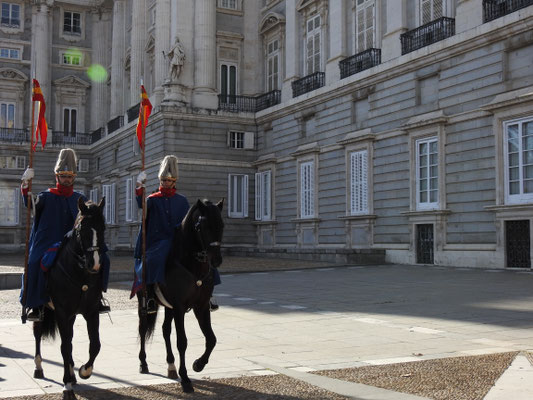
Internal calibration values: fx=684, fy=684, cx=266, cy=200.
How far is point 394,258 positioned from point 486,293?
1072 cm

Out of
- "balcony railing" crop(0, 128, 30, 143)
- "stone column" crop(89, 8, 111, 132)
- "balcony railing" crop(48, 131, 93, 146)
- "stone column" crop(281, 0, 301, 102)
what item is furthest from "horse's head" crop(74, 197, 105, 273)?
"stone column" crop(89, 8, 111, 132)

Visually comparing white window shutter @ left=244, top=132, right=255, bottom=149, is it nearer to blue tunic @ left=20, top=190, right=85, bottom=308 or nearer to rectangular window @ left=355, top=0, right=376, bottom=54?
rectangular window @ left=355, top=0, right=376, bottom=54

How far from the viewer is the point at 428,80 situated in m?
23.5

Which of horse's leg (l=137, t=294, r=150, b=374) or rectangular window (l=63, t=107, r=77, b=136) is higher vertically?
rectangular window (l=63, t=107, r=77, b=136)

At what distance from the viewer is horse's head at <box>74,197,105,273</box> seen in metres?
6.12

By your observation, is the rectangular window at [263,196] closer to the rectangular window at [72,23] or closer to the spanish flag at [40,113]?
the spanish flag at [40,113]

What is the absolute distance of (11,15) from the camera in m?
50.0

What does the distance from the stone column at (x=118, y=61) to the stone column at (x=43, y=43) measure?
6.13 m

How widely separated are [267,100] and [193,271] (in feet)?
95.3

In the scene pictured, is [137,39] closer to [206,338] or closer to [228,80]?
[228,80]

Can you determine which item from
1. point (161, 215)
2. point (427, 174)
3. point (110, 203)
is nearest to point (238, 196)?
point (110, 203)

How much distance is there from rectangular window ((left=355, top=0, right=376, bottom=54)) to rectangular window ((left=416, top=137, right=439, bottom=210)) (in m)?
5.90

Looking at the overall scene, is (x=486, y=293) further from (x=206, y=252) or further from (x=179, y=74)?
(x=179, y=74)

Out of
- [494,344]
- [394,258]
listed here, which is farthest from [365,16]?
[494,344]
